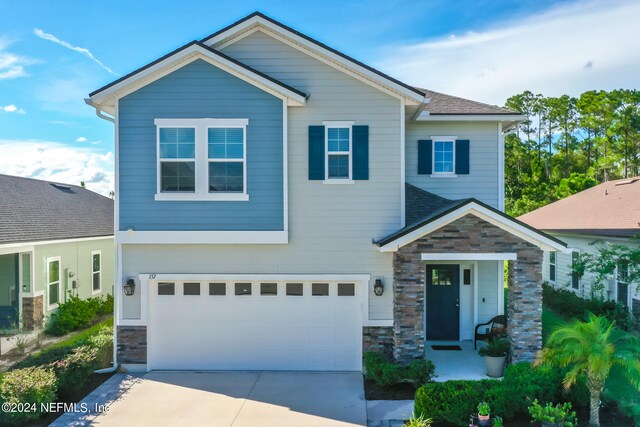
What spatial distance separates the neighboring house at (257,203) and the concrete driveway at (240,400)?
522 millimetres

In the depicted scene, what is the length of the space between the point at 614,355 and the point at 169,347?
8792 mm

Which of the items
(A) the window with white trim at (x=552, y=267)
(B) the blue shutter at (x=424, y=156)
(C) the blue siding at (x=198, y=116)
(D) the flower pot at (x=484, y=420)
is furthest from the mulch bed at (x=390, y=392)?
(A) the window with white trim at (x=552, y=267)

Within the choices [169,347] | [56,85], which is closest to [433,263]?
[169,347]

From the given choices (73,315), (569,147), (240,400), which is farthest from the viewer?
(569,147)

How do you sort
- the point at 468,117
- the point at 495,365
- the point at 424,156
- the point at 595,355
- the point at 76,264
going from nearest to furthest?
the point at 595,355 < the point at 495,365 < the point at 468,117 < the point at 424,156 < the point at 76,264

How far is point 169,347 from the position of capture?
957cm

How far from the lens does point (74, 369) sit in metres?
8.05

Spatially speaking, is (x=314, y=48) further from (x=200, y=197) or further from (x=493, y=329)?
(x=493, y=329)

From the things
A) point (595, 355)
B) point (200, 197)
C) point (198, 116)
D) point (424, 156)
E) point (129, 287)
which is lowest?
point (595, 355)

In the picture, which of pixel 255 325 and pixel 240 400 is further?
pixel 255 325

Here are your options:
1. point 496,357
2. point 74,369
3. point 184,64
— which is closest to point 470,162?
point 496,357

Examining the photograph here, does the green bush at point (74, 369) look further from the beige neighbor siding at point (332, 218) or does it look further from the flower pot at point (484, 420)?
the flower pot at point (484, 420)

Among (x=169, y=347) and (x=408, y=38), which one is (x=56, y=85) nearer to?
(x=169, y=347)

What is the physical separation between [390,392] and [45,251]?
11779 millimetres
